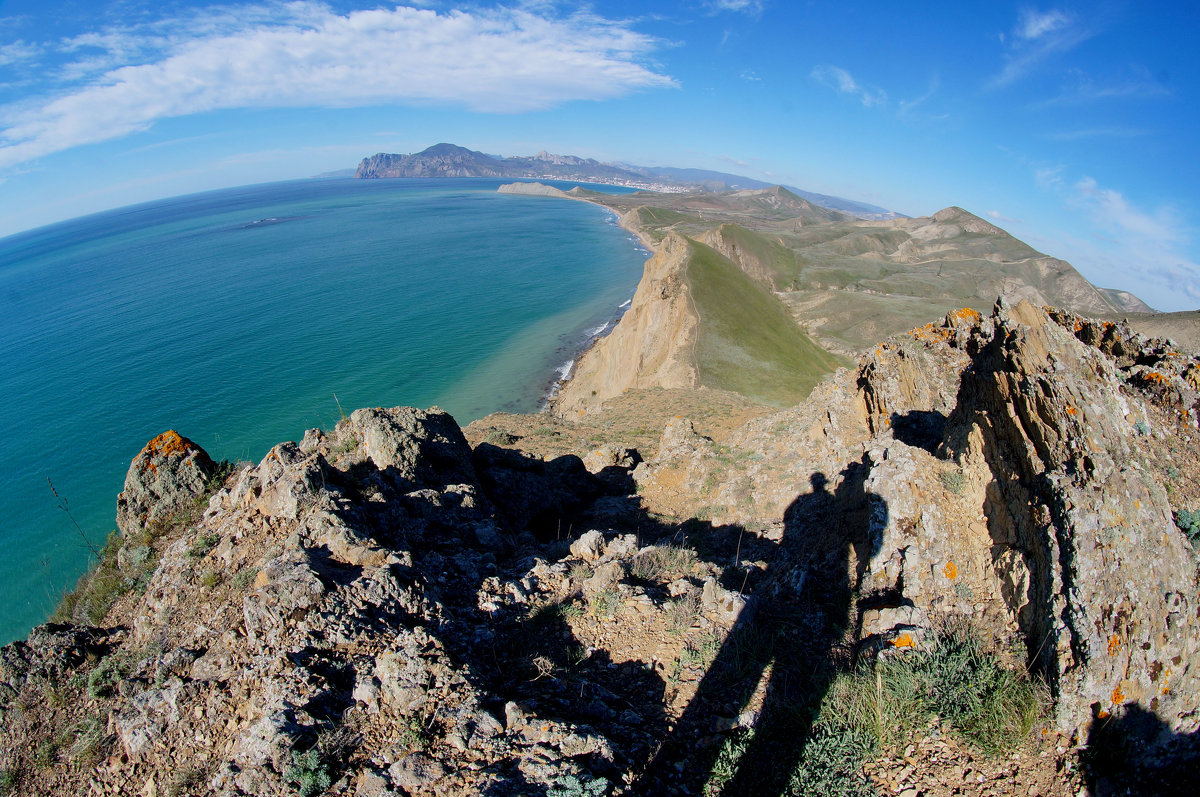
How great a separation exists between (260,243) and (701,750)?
160154mm

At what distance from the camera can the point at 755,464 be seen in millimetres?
15883

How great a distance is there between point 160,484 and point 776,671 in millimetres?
11422

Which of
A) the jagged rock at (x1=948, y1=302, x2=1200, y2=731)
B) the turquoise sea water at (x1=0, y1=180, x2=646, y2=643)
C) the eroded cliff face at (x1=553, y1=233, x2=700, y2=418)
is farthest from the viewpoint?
the eroded cliff face at (x1=553, y1=233, x2=700, y2=418)

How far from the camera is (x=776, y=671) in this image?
233 inches

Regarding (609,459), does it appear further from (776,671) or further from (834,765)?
(834,765)

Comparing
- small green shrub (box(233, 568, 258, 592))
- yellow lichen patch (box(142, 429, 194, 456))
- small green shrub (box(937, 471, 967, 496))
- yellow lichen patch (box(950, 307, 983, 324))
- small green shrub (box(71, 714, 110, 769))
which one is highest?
yellow lichen patch (box(950, 307, 983, 324))

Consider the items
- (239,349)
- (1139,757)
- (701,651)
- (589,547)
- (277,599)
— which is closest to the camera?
(1139,757)

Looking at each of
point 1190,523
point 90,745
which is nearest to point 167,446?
point 90,745

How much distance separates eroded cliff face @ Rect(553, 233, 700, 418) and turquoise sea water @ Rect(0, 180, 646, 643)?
16.5 feet

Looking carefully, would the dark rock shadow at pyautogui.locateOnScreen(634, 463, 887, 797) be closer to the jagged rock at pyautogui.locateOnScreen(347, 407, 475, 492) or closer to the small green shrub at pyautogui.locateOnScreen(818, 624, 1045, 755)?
the small green shrub at pyautogui.locateOnScreen(818, 624, 1045, 755)

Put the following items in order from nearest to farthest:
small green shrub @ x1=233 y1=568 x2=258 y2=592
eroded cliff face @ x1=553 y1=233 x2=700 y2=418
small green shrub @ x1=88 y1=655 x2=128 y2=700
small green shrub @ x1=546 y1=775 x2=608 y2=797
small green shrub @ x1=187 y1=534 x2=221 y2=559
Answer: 1. small green shrub @ x1=546 y1=775 x2=608 y2=797
2. small green shrub @ x1=88 y1=655 x2=128 y2=700
3. small green shrub @ x1=233 y1=568 x2=258 y2=592
4. small green shrub @ x1=187 y1=534 x2=221 y2=559
5. eroded cliff face @ x1=553 y1=233 x2=700 y2=418

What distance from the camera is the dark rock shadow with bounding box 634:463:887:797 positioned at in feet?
15.9

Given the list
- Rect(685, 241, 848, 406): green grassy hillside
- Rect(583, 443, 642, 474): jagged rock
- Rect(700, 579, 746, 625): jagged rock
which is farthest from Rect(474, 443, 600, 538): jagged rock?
Rect(685, 241, 848, 406): green grassy hillside

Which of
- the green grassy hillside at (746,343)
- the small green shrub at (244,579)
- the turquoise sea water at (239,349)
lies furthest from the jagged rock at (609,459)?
the green grassy hillside at (746,343)
